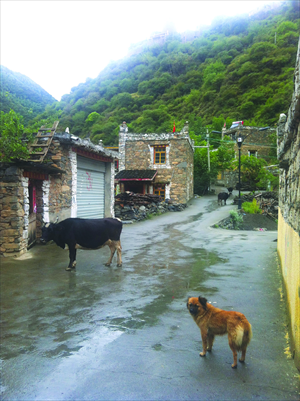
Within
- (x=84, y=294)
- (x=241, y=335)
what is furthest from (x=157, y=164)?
(x=241, y=335)

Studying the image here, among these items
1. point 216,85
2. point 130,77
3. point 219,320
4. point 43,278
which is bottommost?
point 43,278

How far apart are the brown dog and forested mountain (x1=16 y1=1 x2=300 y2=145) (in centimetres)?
4516

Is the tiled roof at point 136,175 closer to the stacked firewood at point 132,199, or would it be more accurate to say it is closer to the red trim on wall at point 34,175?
the stacked firewood at point 132,199

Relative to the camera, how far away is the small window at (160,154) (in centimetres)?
2834

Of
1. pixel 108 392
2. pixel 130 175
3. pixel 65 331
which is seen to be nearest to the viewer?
pixel 108 392

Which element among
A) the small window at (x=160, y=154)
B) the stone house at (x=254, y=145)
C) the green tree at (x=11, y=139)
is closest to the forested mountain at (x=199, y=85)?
the stone house at (x=254, y=145)

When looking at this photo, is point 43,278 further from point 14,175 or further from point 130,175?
point 130,175

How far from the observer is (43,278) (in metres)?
A: 7.24

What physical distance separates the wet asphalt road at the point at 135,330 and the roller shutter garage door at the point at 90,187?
17.5 feet

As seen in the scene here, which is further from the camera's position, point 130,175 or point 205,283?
point 130,175

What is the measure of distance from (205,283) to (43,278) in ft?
12.4

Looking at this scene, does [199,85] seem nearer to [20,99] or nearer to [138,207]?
[20,99]

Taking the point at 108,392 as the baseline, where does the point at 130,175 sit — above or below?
above

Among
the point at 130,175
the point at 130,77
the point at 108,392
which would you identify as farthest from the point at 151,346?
the point at 130,77
